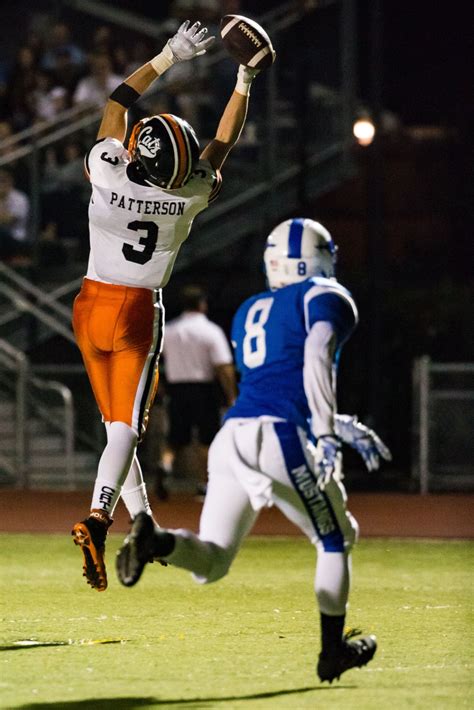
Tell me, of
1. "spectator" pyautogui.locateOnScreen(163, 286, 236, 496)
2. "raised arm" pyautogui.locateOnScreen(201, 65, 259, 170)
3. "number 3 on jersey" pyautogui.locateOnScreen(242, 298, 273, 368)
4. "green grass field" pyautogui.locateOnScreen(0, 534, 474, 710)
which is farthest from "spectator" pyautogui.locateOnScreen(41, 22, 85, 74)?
"number 3 on jersey" pyautogui.locateOnScreen(242, 298, 273, 368)

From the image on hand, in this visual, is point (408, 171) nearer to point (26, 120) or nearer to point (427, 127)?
point (427, 127)

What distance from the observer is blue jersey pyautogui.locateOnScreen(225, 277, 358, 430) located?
21.5 feet

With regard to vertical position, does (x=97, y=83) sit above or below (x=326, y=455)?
above

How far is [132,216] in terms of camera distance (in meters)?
8.46

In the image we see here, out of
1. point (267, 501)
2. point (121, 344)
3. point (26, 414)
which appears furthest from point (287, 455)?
point (26, 414)

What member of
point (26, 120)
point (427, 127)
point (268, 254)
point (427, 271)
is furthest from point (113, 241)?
point (427, 127)

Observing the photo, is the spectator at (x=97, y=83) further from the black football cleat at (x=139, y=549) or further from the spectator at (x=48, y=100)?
the black football cleat at (x=139, y=549)

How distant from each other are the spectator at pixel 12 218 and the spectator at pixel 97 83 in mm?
1434

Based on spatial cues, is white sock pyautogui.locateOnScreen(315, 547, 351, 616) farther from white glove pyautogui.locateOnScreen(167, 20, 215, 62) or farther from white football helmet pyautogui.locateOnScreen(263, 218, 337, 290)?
white glove pyautogui.locateOnScreen(167, 20, 215, 62)

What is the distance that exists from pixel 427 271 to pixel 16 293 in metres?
6.57

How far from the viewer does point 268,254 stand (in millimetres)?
6844

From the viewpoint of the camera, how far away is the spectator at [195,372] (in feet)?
49.8

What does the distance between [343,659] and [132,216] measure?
9.54 feet

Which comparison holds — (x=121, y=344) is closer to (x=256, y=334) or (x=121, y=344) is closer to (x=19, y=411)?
(x=256, y=334)
